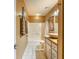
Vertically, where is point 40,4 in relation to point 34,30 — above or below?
above

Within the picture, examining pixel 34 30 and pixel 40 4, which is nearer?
pixel 40 4

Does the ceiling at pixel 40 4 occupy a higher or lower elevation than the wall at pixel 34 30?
higher

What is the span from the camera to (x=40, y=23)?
10.7 metres

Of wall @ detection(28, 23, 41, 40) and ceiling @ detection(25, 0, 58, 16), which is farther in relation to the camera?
wall @ detection(28, 23, 41, 40)

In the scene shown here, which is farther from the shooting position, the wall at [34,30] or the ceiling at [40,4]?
the wall at [34,30]

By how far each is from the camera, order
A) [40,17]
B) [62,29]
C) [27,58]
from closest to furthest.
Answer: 1. [62,29]
2. [27,58]
3. [40,17]

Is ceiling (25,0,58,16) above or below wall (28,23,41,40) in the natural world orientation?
above
